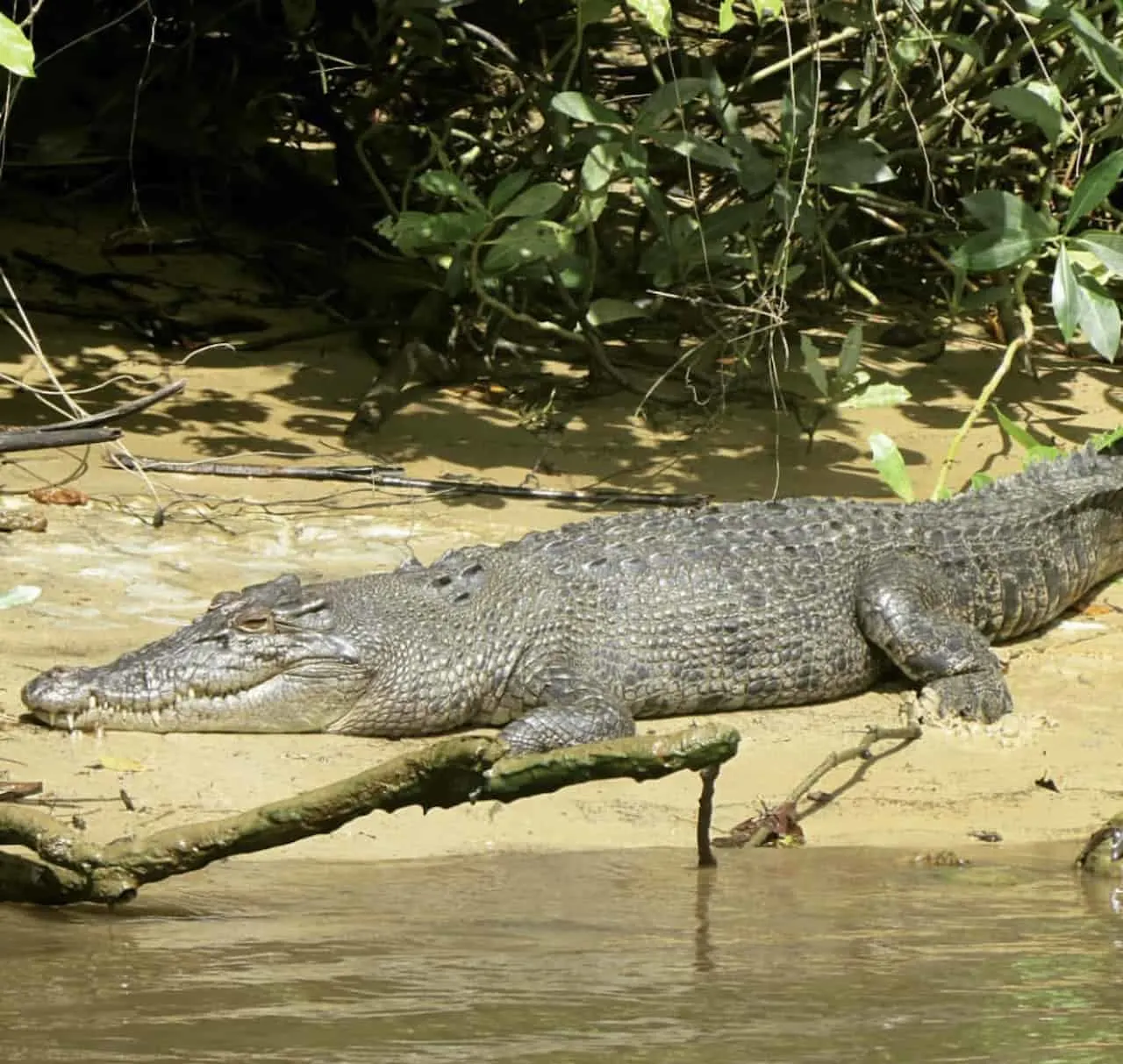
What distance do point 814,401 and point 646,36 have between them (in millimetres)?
1830

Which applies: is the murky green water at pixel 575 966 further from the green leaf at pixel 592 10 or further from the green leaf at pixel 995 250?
the green leaf at pixel 592 10

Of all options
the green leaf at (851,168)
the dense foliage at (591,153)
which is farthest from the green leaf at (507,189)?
the green leaf at (851,168)

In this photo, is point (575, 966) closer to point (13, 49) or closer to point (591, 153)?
point (13, 49)

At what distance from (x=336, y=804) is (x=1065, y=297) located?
405 cm

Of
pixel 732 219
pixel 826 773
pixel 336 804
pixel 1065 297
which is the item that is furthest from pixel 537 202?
pixel 336 804

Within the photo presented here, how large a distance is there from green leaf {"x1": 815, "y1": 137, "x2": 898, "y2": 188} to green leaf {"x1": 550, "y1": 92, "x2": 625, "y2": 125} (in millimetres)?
832

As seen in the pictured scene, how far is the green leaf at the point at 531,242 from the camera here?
7.43 meters

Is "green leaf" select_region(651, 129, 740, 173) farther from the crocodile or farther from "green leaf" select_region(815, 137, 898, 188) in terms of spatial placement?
the crocodile

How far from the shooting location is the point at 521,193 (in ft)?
24.6

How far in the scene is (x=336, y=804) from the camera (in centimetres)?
354

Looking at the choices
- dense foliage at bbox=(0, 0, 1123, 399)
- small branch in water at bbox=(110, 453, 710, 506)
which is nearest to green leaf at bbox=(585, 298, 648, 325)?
dense foliage at bbox=(0, 0, 1123, 399)

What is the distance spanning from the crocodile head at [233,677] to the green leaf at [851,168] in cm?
278

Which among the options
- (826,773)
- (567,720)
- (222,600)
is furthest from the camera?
(222,600)

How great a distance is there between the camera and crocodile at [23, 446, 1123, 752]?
5613 mm
